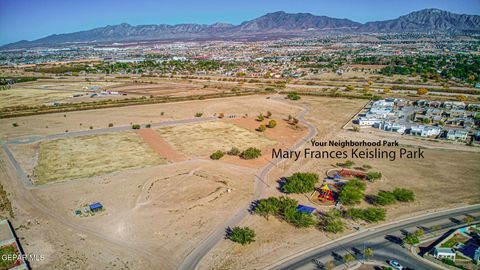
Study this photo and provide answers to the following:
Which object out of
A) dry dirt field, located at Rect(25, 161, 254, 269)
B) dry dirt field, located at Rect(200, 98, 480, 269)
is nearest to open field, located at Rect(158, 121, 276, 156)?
dry dirt field, located at Rect(25, 161, 254, 269)

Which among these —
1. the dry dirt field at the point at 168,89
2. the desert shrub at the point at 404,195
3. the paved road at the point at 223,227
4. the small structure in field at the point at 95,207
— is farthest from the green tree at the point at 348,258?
the dry dirt field at the point at 168,89

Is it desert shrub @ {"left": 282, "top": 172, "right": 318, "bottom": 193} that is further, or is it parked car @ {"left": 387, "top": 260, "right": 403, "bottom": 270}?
desert shrub @ {"left": 282, "top": 172, "right": 318, "bottom": 193}

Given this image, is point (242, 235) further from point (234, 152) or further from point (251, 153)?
point (234, 152)

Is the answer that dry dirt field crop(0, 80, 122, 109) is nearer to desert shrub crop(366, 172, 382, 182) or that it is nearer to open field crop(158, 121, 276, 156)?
open field crop(158, 121, 276, 156)

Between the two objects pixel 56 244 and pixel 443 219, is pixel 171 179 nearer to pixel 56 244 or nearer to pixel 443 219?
pixel 56 244

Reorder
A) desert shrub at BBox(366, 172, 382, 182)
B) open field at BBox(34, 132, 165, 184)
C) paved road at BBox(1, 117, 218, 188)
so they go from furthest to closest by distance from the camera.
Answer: open field at BBox(34, 132, 165, 184), paved road at BBox(1, 117, 218, 188), desert shrub at BBox(366, 172, 382, 182)

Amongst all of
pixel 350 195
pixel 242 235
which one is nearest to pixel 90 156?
pixel 242 235
